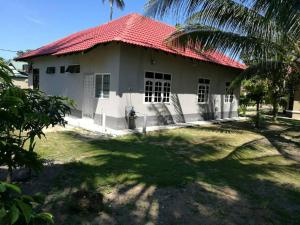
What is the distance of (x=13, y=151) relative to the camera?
84.0 inches

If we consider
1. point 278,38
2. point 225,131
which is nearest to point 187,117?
point 225,131

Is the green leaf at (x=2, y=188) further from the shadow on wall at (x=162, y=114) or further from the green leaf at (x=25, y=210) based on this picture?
the shadow on wall at (x=162, y=114)

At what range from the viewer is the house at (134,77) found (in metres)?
12.7

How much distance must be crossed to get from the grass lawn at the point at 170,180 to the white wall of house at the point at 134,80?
7.97 ft

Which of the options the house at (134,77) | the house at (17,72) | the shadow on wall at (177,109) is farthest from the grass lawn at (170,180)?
the shadow on wall at (177,109)

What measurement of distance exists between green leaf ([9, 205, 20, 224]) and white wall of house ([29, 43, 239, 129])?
10983 millimetres

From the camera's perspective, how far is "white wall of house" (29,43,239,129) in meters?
12.7

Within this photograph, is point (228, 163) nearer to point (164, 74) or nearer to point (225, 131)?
point (225, 131)

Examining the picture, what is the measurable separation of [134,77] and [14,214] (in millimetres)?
11718

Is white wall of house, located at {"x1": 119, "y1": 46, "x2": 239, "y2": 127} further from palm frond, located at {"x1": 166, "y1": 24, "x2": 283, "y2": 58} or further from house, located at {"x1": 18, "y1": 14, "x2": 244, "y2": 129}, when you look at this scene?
palm frond, located at {"x1": 166, "y1": 24, "x2": 283, "y2": 58}

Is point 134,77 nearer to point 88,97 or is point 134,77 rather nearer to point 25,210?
point 88,97

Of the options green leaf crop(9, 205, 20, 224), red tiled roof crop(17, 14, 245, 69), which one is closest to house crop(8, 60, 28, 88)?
green leaf crop(9, 205, 20, 224)

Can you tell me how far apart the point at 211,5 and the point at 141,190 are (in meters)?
4.95

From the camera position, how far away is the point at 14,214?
1523mm
